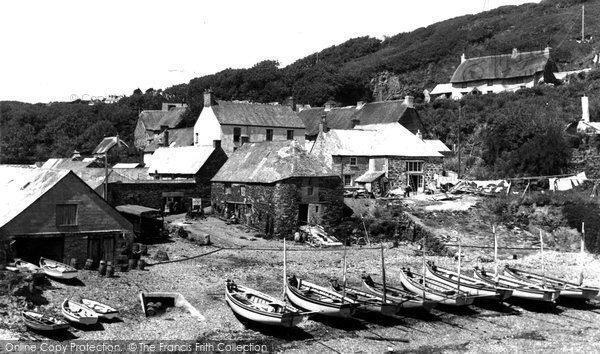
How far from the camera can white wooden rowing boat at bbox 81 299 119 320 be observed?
81.9 feet

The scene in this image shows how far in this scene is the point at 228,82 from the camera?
126312 millimetres

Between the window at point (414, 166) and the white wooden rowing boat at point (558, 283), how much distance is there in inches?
889

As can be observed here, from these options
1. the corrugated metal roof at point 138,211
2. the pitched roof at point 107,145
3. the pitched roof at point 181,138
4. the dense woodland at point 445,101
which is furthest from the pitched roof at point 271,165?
the pitched roof at point 107,145

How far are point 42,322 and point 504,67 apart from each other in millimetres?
79718

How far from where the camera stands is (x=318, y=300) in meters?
26.9

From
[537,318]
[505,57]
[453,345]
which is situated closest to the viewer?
[453,345]

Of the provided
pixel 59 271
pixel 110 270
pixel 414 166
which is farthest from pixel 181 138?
pixel 59 271

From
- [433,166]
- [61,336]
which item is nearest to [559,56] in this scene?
[433,166]

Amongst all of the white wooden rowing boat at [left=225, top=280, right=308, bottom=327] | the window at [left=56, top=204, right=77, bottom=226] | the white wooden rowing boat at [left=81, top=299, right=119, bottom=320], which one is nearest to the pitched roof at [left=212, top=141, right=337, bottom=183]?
the window at [left=56, top=204, right=77, bottom=226]

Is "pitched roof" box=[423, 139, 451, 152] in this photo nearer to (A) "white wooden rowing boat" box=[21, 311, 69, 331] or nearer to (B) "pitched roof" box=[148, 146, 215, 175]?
(B) "pitched roof" box=[148, 146, 215, 175]

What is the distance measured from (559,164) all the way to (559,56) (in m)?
53.9

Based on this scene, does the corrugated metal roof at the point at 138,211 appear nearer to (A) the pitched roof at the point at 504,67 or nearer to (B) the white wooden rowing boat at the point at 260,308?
(B) the white wooden rowing boat at the point at 260,308

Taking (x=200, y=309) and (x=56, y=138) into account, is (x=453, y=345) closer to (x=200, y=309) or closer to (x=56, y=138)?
(x=200, y=309)

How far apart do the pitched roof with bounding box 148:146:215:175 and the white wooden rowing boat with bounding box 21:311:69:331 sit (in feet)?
101
